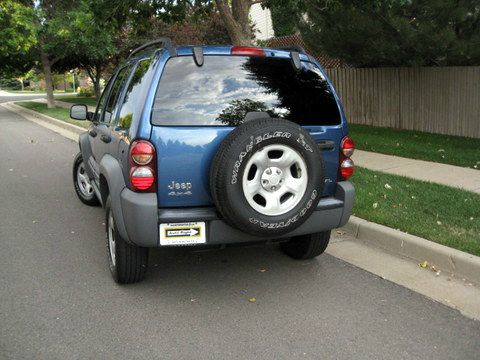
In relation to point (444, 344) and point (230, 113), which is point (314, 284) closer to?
point (444, 344)

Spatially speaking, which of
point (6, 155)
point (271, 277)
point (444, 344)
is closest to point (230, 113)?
point (271, 277)

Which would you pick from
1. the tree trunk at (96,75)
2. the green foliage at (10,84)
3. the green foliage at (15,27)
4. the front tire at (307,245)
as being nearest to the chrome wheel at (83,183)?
the front tire at (307,245)

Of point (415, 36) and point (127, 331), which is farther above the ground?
point (415, 36)

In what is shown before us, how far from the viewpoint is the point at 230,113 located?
147 inches

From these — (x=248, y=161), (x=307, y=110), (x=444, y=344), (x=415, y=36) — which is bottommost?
(x=444, y=344)

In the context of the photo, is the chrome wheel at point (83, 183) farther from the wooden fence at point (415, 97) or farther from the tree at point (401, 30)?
the wooden fence at point (415, 97)

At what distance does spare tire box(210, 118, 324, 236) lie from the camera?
338 cm

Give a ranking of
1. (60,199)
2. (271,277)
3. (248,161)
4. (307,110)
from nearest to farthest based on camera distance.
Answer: (248,161) → (307,110) → (271,277) → (60,199)

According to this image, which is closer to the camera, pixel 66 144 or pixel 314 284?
pixel 314 284

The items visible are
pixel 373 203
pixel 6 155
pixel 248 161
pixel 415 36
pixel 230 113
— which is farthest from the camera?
pixel 6 155

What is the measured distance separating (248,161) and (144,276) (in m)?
1.41

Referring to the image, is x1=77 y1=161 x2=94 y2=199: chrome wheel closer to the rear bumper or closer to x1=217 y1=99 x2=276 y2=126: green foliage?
the rear bumper

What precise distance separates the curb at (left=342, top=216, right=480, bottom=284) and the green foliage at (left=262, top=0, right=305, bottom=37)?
4.79m

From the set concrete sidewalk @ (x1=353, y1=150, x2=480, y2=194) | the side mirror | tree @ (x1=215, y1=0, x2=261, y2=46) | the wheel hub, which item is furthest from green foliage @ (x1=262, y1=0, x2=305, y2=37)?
the wheel hub
